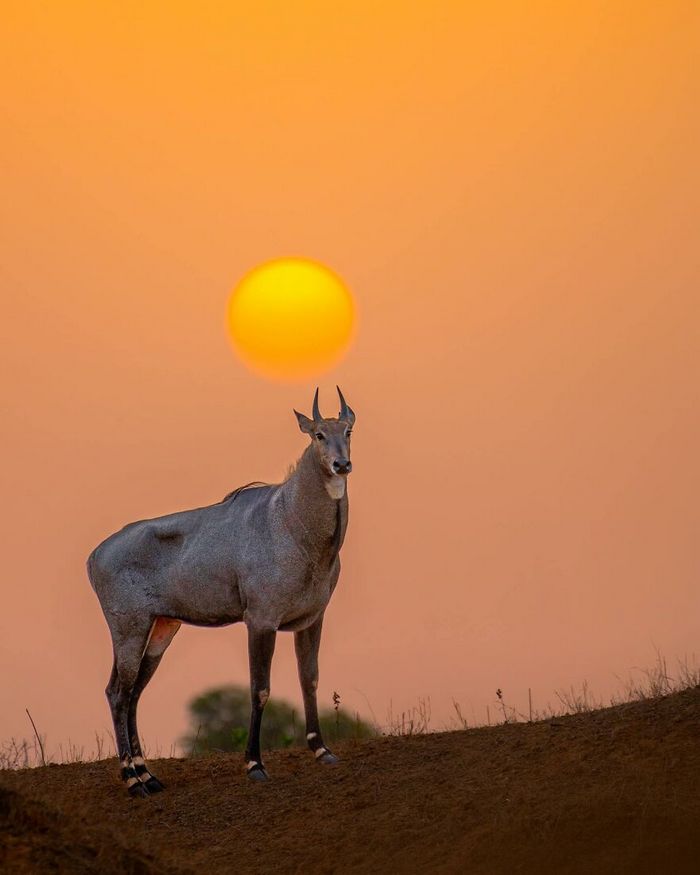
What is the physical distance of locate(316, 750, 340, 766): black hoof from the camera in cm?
1523

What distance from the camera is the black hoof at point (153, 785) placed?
15390 mm

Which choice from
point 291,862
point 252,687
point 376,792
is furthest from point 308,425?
point 291,862

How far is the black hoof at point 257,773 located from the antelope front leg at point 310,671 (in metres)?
0.71

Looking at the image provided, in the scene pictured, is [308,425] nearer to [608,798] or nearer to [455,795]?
[455,795]

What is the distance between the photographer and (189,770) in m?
16.3

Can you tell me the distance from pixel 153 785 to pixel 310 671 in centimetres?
205

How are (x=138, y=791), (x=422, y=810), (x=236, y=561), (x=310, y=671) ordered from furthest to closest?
(x=310, y=671)
(x=236, y=561)
(x=138, y=791)
(x=422, y=810)

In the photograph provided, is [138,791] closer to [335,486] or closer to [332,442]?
[335,486]

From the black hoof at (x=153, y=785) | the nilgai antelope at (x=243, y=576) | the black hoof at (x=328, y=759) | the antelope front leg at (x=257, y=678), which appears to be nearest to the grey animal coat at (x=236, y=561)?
the nilgai antelope at (x=243, y=576)

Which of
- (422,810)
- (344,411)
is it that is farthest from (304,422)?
(422,810)

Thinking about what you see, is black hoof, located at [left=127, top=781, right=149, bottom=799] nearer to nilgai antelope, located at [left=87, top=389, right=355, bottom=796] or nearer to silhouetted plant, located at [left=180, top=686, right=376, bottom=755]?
nilgai antelope, located at [left=87, top=389, right=355, bottom=796]

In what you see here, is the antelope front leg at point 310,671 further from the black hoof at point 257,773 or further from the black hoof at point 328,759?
the black hoof at point 257,773

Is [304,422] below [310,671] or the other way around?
the other way around

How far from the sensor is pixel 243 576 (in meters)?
15.6
